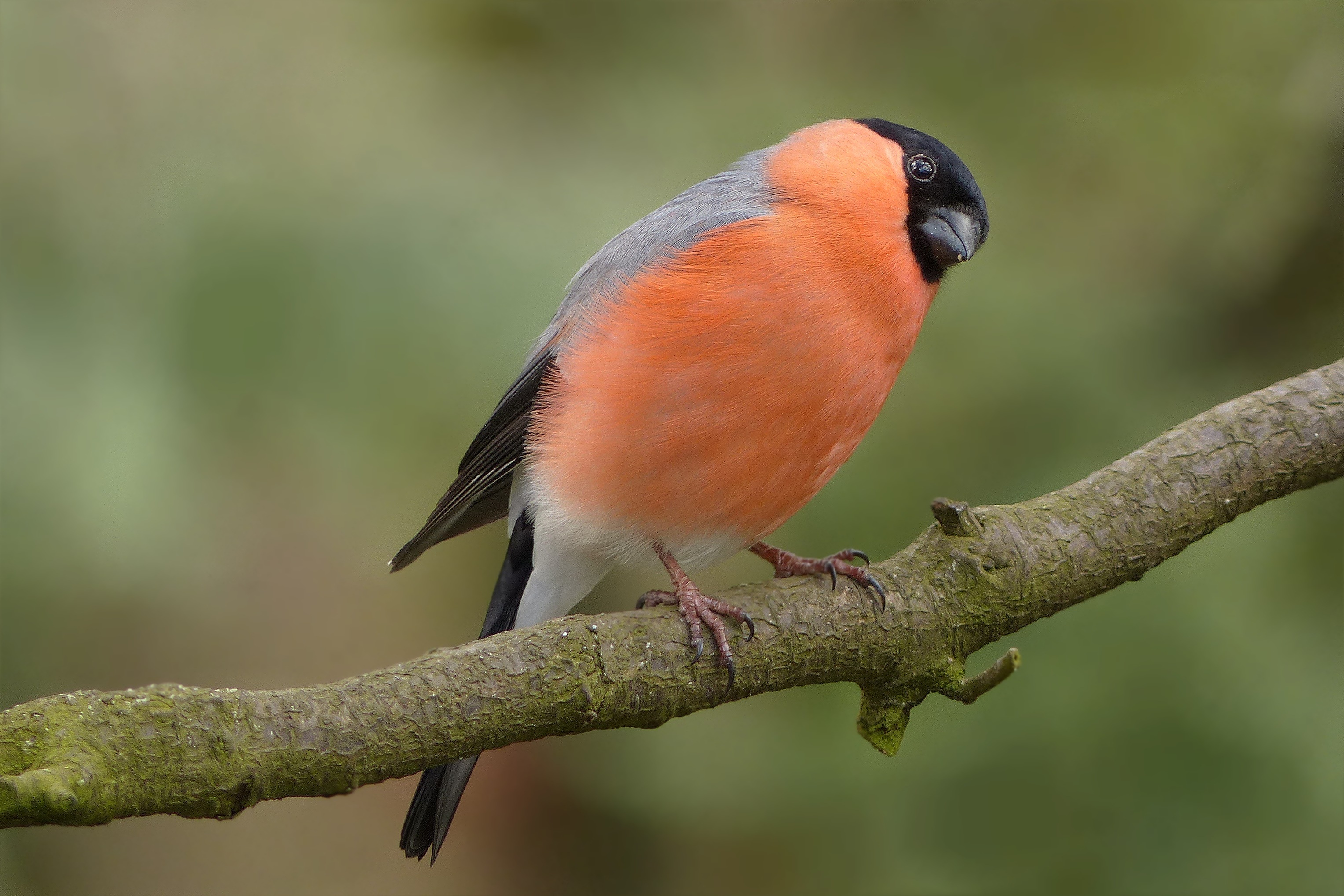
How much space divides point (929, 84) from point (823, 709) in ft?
5.75

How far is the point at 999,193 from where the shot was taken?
A: 338 cm

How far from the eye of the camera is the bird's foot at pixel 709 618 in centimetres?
234

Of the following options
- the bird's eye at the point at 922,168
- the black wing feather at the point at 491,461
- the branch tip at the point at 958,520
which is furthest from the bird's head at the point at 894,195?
the black wing feather at the point at 491,461

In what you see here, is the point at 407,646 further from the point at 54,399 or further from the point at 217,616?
the point at 54,399

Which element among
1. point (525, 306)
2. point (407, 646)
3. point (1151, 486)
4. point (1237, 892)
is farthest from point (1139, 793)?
point (407, 646)

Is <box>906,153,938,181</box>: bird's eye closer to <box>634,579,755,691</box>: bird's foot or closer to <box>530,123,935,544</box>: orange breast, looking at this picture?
<box>530,123,935,544</box>: orange breast

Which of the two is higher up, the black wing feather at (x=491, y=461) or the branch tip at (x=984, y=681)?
the black wing feather at (x=491, y=461)

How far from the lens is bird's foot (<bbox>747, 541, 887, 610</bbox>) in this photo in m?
2.53

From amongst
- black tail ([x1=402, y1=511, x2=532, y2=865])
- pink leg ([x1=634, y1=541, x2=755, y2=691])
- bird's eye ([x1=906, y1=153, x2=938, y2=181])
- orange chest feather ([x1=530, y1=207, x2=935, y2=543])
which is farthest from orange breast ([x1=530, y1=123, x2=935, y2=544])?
black tail ([x1=402, y1=511, x2=532, y2=865])

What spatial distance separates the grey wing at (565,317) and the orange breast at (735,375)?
2.1 inches

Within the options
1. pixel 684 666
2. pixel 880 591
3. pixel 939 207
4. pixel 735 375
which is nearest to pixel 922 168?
pixel 939 207

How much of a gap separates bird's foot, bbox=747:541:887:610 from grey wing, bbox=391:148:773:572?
69cm

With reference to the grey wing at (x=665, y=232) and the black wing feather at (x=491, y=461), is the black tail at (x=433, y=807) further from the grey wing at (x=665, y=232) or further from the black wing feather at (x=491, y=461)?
the grey wing at (x=665, y=232)

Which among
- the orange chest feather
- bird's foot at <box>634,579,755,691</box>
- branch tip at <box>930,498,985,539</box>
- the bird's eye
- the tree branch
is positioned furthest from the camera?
the bird's eye
